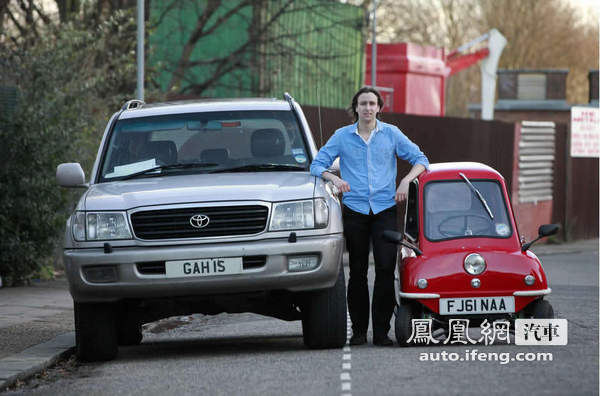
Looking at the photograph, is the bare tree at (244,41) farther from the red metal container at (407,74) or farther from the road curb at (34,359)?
the road curb at (34,359)

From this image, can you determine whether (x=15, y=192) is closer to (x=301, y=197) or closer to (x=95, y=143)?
(x=95, y=143)

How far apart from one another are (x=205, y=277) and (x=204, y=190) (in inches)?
24.4

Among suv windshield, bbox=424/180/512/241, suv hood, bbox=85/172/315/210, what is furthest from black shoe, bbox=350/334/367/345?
suv hood, bbox=85/172/315/210

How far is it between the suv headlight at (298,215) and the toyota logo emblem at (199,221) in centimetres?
43

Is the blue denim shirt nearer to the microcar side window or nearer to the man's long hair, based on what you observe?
the man's long hair

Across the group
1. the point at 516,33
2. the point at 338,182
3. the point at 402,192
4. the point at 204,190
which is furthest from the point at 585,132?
the point at 516,33

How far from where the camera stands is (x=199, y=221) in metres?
8.86

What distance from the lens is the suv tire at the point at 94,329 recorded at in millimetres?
9227

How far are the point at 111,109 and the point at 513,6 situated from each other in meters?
39.0

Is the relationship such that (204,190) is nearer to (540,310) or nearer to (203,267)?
(203,267)

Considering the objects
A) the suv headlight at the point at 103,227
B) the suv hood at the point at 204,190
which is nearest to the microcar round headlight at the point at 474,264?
the suv hood at the point at 204,190

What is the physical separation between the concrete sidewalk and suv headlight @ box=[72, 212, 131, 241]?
0.92m

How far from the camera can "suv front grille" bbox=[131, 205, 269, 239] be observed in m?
8.88

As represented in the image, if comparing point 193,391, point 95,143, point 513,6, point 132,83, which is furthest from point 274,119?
point 513,6
